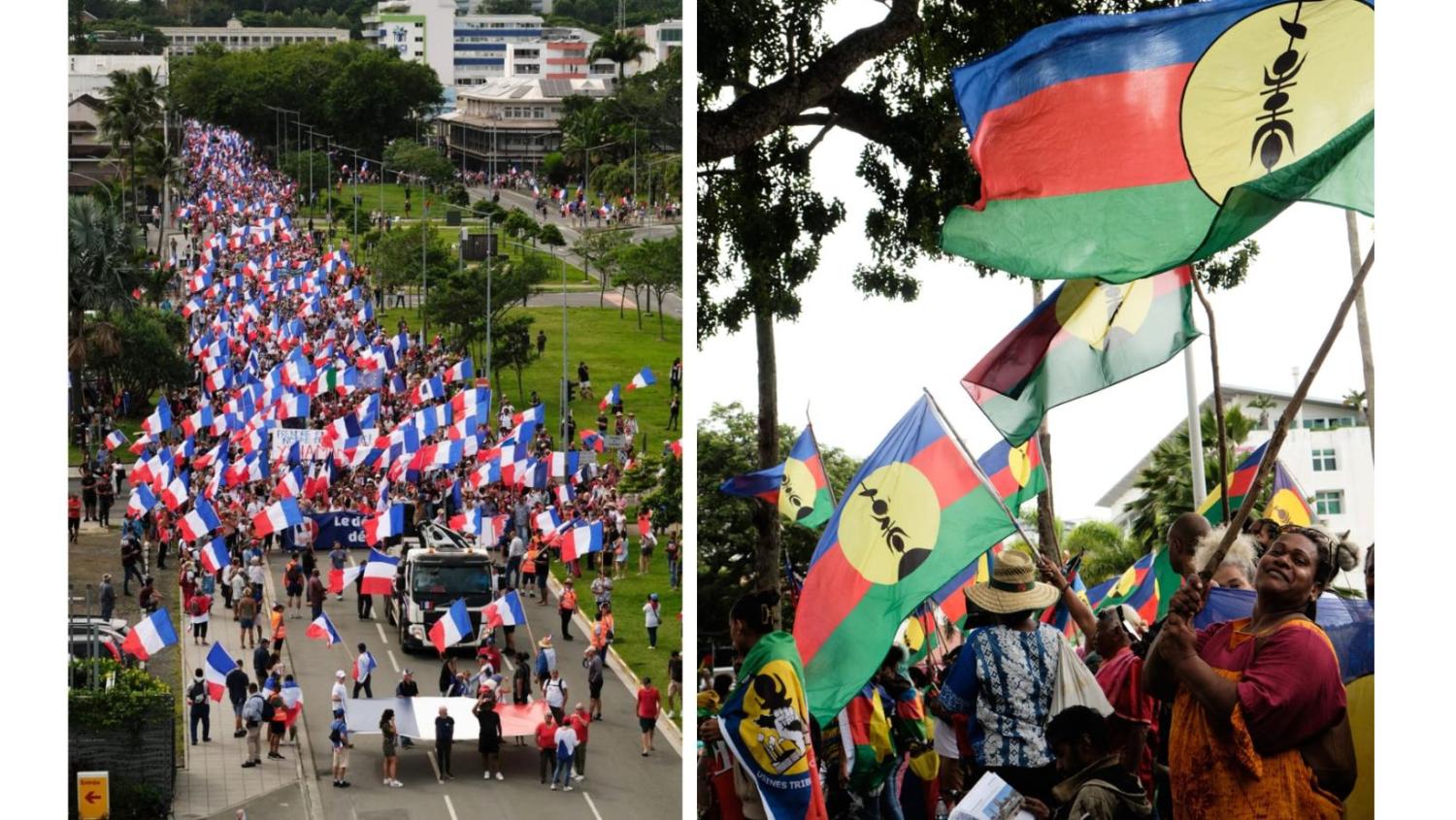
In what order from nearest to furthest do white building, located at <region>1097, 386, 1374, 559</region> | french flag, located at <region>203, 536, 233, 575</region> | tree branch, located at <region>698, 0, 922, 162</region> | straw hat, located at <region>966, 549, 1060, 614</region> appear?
straw hat, located at <region>966, 549, 1060, 614</region> → tree branch, located at <region>698, 0, 922, 162</region> → french flag, located at <region>203, 536, 233, 575</region> → white building, located at <region>1097, 386, 1374, 559</region>

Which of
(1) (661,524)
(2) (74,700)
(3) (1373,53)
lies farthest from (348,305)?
(3) (1373,53)

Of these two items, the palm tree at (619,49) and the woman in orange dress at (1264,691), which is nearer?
the woman in orange dress at (1264,691)

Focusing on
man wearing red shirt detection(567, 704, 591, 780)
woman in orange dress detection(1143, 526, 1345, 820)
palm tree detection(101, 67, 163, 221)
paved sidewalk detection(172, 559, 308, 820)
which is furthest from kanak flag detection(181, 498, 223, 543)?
woman in orange dress detection(1143, 526, 1345, 820)

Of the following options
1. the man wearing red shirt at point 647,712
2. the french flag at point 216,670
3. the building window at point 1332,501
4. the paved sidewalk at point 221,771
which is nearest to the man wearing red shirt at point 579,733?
the man wearing red shirt at point 647,712

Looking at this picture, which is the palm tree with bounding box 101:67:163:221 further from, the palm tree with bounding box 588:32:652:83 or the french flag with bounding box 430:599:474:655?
→ the french flag with bounding box 430:599:474:655

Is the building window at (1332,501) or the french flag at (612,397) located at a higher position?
the french flag at (612,397)

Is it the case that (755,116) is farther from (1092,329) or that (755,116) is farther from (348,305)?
(348,305)

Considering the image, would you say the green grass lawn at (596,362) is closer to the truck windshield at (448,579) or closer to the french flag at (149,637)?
the truck windshield at (448,579)
